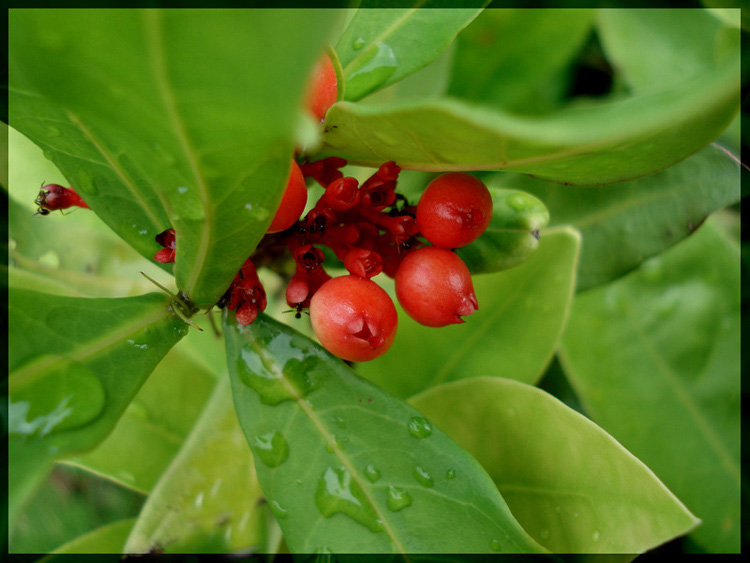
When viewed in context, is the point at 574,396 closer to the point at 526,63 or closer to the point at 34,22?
the point at 526,63

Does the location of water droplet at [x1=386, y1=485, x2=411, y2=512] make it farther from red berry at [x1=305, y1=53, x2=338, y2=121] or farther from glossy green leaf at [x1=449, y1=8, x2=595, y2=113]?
glossy green leaf at [x1=449, y1=8, x2=595, y2=113]

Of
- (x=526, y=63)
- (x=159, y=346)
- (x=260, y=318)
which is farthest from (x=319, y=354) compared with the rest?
(x=526, y=63)

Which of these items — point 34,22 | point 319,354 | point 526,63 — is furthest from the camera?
point 526,63

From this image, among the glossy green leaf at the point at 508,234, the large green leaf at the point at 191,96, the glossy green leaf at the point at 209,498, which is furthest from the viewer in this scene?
the glossy green leaf at the point at 209,498

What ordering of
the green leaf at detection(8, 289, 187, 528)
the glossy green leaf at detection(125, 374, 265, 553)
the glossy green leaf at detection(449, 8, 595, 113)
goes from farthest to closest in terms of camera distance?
the glossy green leaf at detection(449, 8, 595, 113) → the glossy green leaf at detection(125, 374, 265, 553) → the green leaf at detection(8, 289, 187, 528)

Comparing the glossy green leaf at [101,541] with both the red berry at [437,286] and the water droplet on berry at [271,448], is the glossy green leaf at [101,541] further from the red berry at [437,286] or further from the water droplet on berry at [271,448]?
the red berry at [437,286]

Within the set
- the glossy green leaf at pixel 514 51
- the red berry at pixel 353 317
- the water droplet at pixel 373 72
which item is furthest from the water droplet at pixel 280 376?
the glossy green leaf at pixel 514 51

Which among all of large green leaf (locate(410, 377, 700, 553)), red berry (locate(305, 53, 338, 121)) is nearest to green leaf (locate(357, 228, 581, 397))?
large green leaf (locate(410, 377, 700, 553))
